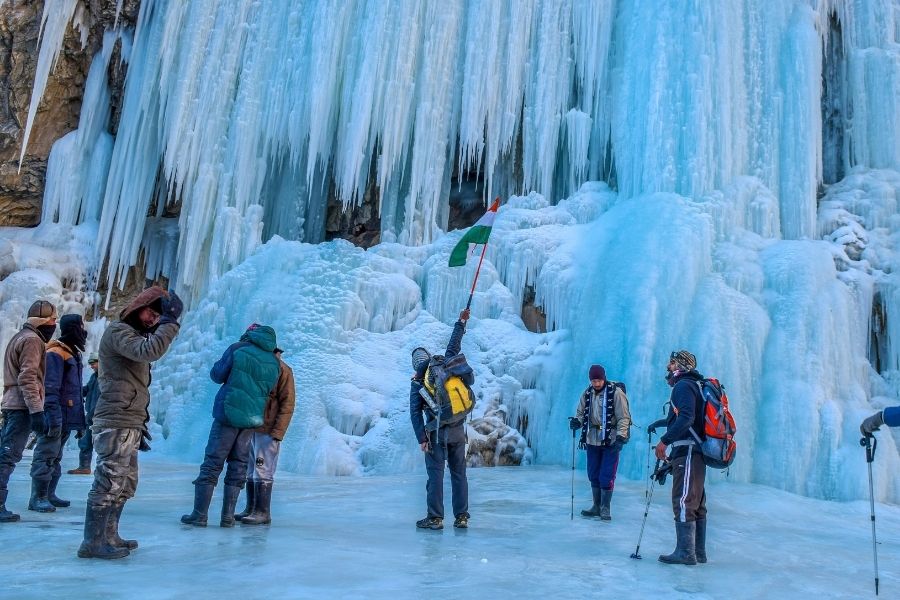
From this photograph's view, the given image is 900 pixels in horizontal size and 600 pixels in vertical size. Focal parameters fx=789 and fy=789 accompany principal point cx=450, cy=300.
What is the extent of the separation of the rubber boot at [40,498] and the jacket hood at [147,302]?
2129mm

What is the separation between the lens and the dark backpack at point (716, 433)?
4.64m

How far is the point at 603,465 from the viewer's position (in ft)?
20.9

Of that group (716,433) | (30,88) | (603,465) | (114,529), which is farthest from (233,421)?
(30,88)

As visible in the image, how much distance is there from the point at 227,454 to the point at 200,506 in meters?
0.37

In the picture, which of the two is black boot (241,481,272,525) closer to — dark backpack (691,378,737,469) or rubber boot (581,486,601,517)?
rubber boot (581,486,601,517)

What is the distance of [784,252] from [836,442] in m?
2.77

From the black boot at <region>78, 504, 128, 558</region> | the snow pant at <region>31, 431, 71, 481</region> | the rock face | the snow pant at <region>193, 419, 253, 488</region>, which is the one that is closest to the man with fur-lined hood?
the black boot at <region>78, 504, 128, 558</region>

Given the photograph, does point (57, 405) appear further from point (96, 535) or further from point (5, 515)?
point (96, 535)

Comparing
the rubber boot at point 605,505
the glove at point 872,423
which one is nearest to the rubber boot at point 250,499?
the rubber boot at point 605,505

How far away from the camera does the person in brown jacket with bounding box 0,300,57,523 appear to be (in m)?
4.72

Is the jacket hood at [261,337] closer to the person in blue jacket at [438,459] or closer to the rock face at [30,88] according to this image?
the person in blue jacket at [438,459]

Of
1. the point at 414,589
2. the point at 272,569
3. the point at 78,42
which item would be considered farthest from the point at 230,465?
the point at 78,42

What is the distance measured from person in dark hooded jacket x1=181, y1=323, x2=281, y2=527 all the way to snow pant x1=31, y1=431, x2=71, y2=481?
99 cm

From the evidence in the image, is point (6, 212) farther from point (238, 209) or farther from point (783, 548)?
point (783, 548)
